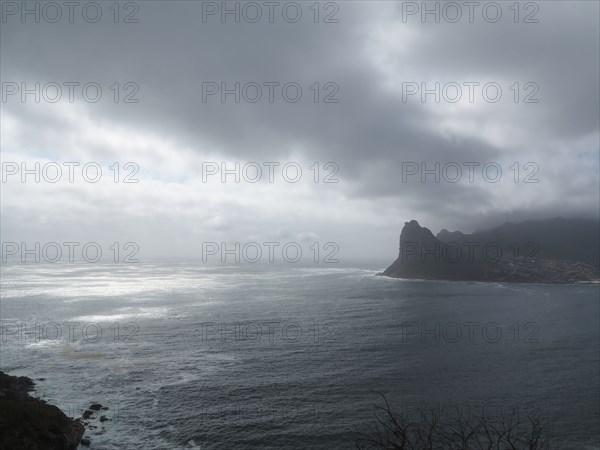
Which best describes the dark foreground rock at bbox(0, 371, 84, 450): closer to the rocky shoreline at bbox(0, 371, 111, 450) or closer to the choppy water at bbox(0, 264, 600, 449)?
the rocky shoreline at bbox(0, 371, 111, 450)

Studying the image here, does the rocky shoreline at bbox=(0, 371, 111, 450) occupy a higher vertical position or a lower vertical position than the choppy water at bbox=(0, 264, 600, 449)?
higher

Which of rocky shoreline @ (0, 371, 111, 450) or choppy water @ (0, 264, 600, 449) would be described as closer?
rocky shoreline @ (0, 371, 111, 450)

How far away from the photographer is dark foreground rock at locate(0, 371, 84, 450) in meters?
36.4

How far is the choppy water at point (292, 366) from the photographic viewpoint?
4547cm

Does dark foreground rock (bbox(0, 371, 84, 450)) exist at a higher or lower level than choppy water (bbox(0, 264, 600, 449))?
higher

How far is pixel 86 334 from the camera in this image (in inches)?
3649

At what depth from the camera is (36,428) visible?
3841 centimetres

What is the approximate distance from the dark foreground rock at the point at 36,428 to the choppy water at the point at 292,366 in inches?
152

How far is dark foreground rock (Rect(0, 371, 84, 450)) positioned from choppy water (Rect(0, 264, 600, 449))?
12.7ft

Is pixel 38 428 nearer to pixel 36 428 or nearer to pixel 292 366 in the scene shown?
pixel 36 428

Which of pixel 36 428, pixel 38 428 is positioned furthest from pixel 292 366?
pixel 36 428

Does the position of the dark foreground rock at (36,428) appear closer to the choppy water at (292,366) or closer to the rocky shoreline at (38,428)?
the rocky shoreline at (38,428)

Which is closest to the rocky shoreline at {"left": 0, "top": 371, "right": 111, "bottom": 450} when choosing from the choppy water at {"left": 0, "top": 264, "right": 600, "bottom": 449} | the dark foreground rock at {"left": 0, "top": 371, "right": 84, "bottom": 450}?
the dark foreground rock at {"left": 0, "top": 371, "right": 84, "bottom": 450}

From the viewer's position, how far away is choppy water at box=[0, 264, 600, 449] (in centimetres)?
4547
